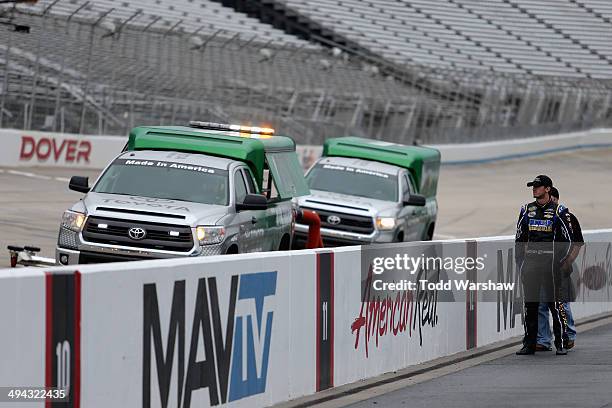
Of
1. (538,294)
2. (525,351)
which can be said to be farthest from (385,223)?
(538,294)

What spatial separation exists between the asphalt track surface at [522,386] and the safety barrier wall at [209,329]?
2.01 feet

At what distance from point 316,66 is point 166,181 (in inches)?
1152

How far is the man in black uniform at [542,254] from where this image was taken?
44.5 feet

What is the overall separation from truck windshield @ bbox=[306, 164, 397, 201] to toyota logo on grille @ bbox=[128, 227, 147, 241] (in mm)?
7748

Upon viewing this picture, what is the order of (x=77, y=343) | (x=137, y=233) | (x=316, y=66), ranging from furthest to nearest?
(x=316, y=66), (x=137, y=233), (x=77, y=343)

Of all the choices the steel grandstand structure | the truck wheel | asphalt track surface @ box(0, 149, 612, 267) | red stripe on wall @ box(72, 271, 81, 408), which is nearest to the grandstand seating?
the steel grandstand structure

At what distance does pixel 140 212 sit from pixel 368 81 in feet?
108

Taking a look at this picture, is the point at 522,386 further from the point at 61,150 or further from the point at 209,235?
the point at 61,150

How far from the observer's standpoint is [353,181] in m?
22.2

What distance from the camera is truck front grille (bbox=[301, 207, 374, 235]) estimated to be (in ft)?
68.8

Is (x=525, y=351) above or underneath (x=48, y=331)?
underneath

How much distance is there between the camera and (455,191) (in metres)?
41.1

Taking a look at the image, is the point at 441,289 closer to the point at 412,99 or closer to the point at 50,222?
the point at 50,222

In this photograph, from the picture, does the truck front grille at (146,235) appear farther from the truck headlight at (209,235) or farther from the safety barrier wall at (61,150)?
the safety barrier wall at (61,150)
